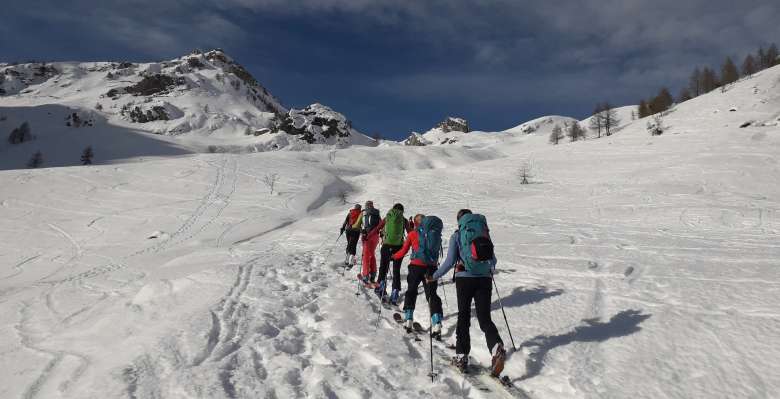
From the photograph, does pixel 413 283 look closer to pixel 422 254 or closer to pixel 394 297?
pixel 422 254

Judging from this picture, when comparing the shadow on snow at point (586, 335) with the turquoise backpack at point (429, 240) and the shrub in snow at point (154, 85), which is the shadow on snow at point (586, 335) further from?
the shrub in snow at point (154, 85)

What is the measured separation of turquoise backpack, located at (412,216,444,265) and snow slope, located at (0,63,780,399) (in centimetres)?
125

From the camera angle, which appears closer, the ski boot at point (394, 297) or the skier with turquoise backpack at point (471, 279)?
the skier with turquoise backpack at point (471, 279)

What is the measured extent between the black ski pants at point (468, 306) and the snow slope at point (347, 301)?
1.45 feet

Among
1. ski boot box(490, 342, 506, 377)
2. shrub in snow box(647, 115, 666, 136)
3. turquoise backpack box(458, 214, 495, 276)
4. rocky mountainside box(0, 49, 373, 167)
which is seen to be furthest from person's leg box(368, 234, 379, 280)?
rocky mountainside box(0, 49, 373, 167)

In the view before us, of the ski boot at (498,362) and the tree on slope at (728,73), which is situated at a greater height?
the tree on slope at (728,73)

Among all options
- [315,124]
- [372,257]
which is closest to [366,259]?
[372,257]

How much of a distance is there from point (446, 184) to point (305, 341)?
101 ft

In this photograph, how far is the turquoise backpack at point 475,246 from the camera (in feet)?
15.8

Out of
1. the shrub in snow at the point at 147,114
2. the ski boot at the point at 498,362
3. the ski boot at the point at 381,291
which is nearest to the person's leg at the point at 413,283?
the ski boot at the point at 381,291

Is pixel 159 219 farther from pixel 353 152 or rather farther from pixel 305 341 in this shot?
pixel 353 152

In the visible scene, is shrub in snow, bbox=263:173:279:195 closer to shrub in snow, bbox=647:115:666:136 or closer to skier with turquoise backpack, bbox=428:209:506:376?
skier with turquoise backpack, bbox=428:209:506:376

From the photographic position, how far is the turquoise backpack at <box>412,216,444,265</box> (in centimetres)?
655

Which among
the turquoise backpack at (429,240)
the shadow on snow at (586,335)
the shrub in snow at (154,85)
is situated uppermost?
the shrub in snow at (154,85)
